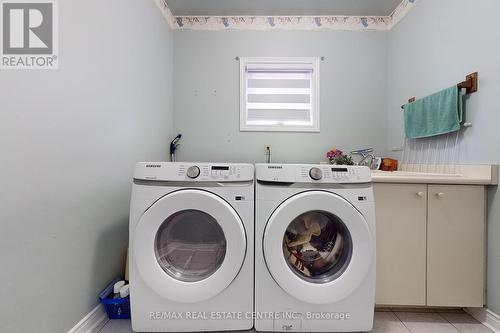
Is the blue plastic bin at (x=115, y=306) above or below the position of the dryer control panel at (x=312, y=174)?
below

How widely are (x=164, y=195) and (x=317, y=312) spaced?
3.12 ft

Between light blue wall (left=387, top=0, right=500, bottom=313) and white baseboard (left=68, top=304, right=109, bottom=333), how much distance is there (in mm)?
2184

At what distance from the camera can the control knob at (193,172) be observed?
104cm

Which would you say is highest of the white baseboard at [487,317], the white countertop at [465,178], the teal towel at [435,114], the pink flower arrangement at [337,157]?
the teal towel at [435,114]

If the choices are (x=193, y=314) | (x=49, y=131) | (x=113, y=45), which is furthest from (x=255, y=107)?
(x=193, y=314)

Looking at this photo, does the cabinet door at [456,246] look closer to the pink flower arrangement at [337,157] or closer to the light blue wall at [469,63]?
the light blue wall at [469,63]

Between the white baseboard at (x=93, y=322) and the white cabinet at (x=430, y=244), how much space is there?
158 cm

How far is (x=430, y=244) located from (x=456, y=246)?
0.47 feet

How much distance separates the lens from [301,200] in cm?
102

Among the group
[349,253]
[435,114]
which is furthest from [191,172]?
[435,114]

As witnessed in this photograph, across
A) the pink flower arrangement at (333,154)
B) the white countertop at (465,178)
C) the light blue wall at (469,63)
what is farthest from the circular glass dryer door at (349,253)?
the pink flower arrangement at (333,154)

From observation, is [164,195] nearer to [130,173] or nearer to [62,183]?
[62,183]

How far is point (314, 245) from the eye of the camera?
114 centimetres

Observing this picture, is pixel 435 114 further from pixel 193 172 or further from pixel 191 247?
pixel 191 247
